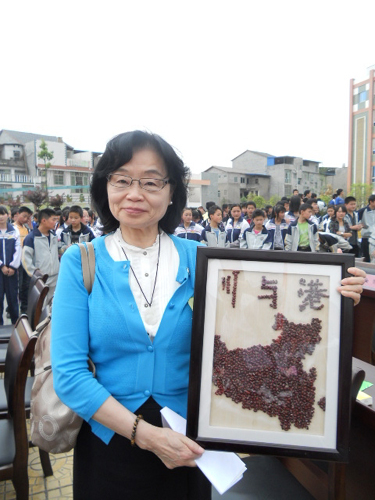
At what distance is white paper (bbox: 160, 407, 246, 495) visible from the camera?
0.90 metres

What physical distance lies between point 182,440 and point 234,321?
0.32 meters

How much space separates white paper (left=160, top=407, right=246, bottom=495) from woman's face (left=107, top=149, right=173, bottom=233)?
1.83 feet

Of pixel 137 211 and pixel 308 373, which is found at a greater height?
pixel 137 211

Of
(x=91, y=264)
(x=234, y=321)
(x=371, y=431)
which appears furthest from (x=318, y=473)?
(x=91, y=264)

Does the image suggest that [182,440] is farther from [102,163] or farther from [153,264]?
[102,163]

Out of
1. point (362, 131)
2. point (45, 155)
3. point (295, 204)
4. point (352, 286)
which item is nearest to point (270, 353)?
point (352, 286)

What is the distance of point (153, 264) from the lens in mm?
1171

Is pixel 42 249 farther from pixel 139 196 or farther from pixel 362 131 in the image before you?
pixel 362 131

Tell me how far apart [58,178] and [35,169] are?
2.45 meters

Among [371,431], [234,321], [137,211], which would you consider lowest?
[371,431]

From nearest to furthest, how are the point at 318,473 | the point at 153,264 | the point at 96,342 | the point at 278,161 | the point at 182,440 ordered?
1. the point at 182,440
2. the point at 96,342
3. the point at 153,264
4. the point at 318,473
5. the point at 278,161

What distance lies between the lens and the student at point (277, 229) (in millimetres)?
6738

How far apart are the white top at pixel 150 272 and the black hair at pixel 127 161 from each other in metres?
0.08

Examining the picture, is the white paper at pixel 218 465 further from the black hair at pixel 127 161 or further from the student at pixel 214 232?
the student at pixel 214 232
